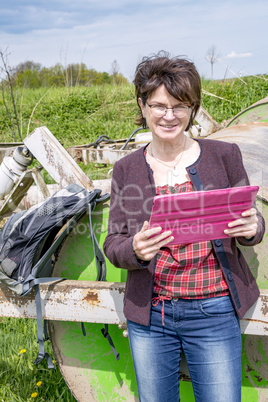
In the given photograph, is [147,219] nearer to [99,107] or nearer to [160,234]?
[160,234]

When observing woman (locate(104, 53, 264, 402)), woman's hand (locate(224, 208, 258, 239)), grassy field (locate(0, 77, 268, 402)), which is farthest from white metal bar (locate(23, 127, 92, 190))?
grassy field (locate(0, 77, 268, 402))

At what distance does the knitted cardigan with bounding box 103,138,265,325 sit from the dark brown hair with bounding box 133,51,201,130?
210 millimetres

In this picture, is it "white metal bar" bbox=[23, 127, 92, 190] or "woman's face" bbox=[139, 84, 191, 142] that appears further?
"white metal bar" bbox=[23, 127, 92, 190]

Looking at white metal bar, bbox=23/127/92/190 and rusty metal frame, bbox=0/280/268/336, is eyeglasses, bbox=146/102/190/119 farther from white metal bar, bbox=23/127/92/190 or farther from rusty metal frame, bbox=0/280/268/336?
white metal bar, bbox=23/127/92/190

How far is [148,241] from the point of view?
55.1 inches

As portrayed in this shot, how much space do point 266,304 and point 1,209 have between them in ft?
6.27

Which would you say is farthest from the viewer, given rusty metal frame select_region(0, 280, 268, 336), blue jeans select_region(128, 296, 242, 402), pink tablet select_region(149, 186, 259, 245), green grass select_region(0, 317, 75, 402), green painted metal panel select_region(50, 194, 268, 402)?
green grass select_region(0, 317, 75, 402)

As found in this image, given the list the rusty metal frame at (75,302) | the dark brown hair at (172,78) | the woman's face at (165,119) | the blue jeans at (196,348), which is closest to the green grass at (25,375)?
the rusty metal frame at (75,302)

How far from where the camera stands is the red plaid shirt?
1.53 m

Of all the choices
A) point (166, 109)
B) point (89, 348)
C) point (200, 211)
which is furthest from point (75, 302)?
point (166, 109)

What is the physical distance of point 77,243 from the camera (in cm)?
222

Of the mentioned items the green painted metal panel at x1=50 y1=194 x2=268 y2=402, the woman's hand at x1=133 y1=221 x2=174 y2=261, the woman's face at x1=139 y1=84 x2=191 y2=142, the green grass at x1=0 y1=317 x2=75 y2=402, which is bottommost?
the green grass at x1=0 y1=317 x2=75 y2=402

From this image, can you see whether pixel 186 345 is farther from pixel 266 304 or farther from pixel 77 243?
pixel 77 243

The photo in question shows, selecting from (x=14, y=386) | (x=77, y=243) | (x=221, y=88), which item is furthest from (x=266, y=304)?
(x=221, y=88)
